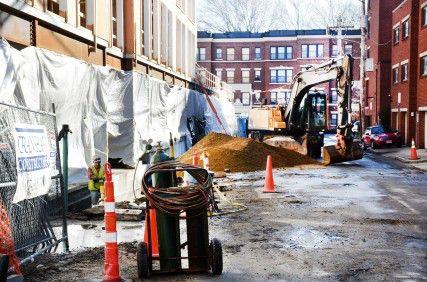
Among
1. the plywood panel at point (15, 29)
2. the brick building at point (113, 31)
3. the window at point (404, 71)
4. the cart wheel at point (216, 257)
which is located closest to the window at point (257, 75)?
the window at point (404, 71)

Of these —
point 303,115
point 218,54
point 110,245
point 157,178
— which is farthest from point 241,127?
point 110,245

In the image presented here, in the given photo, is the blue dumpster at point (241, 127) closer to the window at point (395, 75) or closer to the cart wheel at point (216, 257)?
the window at point (395, 75)

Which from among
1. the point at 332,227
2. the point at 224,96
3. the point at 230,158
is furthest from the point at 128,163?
the point at 224,96

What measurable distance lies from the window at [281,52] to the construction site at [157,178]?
43.7 metres

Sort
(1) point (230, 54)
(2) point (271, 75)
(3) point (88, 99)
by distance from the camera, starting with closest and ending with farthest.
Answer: (3) point (88, 99) < (2) point (271, 75) < (1) point (230, 54)

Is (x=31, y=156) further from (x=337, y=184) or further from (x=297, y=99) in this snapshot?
(x=297, y=99)

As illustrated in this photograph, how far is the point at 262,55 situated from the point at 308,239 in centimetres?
6813

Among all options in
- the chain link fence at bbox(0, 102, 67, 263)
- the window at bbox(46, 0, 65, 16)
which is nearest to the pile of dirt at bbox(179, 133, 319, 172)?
the window at bbox(46, 0, 65, 16)

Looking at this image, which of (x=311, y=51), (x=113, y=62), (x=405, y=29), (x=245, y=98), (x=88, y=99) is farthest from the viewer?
(x=311, y=51)

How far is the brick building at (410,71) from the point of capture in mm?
35344

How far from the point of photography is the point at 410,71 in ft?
124

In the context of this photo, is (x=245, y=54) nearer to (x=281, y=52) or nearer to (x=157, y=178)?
(x=281, y=52)

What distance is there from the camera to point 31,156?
648 cm

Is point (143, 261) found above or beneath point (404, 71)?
beneath
